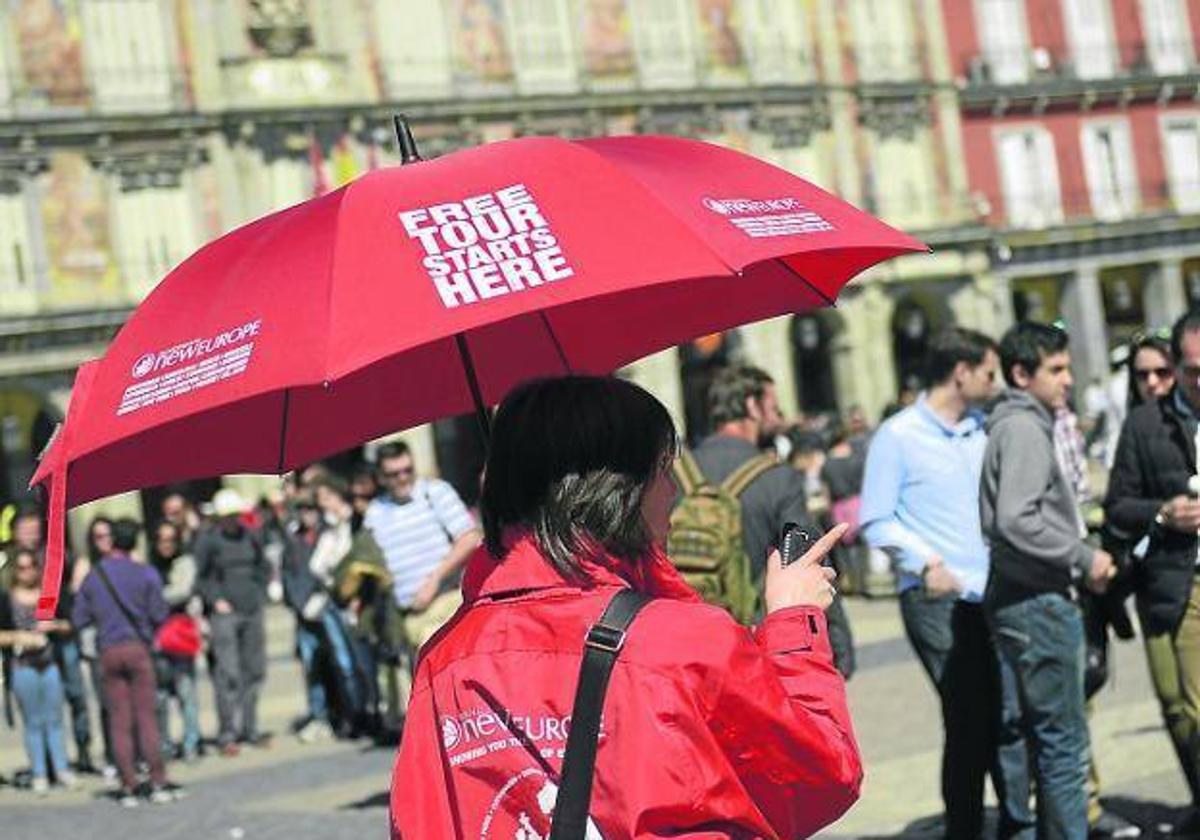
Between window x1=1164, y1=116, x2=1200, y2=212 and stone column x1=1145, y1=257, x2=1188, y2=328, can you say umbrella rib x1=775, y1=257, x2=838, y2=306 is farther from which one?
window x1=1164, y1=116, x2=1200, y2=212

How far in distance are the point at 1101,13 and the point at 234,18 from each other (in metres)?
19.4

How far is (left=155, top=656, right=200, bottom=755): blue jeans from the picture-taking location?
535 inches

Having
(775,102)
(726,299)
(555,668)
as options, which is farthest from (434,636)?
(775,102)

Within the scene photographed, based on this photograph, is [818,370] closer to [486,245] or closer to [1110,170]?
[1110,170]

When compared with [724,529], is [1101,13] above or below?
above

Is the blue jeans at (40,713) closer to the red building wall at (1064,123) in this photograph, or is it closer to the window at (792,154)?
the window at (792,154)

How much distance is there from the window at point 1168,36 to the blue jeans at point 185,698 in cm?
3560

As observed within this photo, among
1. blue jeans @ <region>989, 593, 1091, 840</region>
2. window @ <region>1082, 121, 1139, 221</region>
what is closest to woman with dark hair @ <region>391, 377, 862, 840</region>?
blue jeans @ <region>989, 593, 1091, 840</region>

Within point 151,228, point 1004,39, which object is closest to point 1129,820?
point 151,228

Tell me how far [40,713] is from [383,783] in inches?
107

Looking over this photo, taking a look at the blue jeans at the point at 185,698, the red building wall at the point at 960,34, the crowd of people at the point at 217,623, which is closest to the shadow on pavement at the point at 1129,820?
the crowd of people at the point at 217,623

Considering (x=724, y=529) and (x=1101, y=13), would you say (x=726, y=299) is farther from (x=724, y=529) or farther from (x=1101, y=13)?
(x=1101, y=13)

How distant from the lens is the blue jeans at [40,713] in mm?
13227

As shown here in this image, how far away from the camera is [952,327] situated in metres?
7.66
